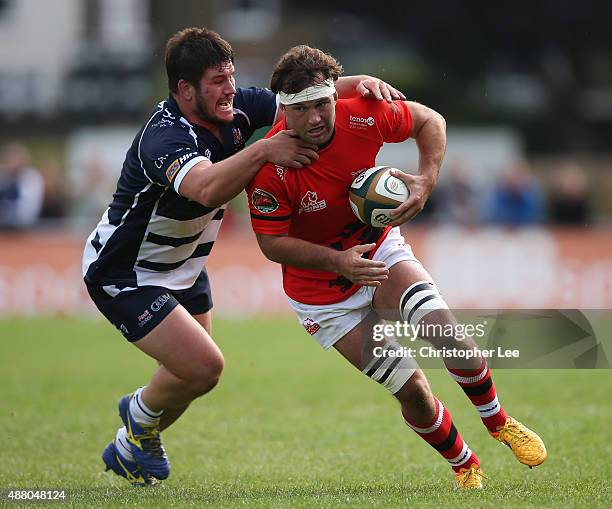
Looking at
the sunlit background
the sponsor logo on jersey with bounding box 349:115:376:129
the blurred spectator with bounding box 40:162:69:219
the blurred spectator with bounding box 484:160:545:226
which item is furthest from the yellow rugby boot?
the blurred spectator with bounding box 40:162:69:219

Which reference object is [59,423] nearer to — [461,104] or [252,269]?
[252,269]

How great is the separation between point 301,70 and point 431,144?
3.25ft

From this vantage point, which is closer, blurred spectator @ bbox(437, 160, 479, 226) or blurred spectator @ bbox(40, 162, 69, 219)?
blurred spectator @ bbox(437, 160, 479, 226)

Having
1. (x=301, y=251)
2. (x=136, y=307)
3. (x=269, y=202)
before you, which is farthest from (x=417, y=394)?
(x=136, y=307)

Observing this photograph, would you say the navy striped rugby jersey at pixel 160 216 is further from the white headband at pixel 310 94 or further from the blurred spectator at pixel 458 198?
the blurred spectator at pixel 458 198

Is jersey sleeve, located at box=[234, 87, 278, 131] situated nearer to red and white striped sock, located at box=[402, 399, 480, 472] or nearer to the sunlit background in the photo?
red and white striped sock, located at box=[402, 399, 480, 472]

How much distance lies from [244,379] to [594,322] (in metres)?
4.90

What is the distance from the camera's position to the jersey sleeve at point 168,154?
20.4 feet

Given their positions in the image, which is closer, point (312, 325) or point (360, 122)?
point (360, 122)

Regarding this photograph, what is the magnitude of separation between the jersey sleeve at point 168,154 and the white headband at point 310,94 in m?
0.57

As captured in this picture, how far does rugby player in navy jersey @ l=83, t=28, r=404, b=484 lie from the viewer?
6387 millimetres

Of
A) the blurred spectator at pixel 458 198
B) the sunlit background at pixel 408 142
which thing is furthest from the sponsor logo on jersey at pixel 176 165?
the blurred spectator at pixel 458 198

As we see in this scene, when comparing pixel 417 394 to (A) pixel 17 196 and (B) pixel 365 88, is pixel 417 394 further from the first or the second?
(A) pixel 17 196

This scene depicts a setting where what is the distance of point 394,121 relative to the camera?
657 cm
